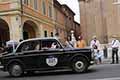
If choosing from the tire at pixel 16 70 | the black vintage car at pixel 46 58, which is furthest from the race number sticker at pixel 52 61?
the tire at pixel 16 70

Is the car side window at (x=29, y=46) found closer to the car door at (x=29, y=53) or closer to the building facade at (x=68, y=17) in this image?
the car door at (x=29, y=53)

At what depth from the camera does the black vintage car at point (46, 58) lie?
54.5 ft

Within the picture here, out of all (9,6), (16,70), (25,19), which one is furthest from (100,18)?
(16,70)

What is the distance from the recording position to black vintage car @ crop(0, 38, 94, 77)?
1662 centimetres

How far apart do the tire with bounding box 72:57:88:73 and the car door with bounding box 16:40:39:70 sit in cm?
163

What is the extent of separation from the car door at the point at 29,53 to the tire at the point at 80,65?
5.33 ft

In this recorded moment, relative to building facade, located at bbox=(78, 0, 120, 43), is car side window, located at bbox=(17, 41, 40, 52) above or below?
below

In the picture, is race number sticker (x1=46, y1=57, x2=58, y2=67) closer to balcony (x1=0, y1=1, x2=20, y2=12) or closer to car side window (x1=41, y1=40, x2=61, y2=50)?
car side window (x1=41, y1=40, x2=61, y2=50)

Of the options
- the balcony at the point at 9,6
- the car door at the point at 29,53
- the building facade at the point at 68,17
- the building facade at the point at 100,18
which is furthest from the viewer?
the building facade at the point at 68,17

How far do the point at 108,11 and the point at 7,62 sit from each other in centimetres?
1256

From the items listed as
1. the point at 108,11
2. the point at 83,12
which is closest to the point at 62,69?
the point at 108,11

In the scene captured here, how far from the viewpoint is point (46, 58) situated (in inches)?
656

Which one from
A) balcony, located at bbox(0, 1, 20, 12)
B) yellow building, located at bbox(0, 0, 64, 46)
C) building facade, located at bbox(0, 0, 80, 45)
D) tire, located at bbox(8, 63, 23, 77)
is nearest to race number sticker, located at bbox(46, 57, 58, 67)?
tire, located at bbox(8, 63, 23, 77)

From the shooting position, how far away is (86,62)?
16594 millimetres
